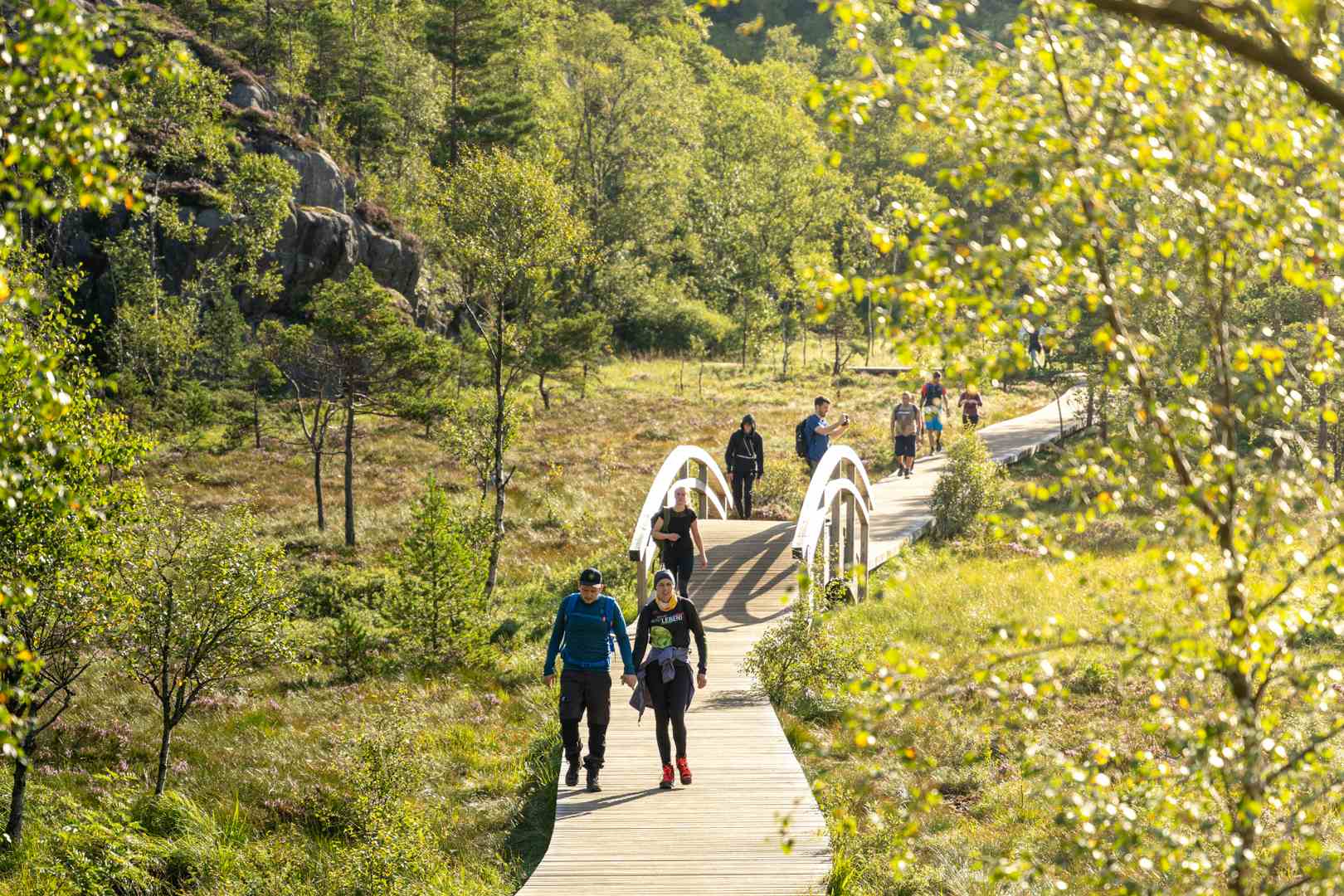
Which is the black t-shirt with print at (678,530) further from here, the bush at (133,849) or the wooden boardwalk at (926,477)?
the wooden boardwalk at (926,477)

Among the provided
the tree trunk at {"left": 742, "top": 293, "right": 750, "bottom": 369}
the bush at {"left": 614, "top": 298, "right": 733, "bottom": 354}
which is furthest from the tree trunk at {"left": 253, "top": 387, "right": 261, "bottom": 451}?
the tree trunk at {"left": 742, "top": 293, "right": 750, "bottom": 369}

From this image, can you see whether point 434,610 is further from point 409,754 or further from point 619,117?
point 619,117

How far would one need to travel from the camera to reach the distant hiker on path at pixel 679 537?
14.1 meters

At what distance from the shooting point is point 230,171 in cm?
3850

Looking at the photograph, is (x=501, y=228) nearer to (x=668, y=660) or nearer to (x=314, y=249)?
(x=668, y=660)

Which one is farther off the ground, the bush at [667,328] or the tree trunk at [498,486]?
the bush at [667,328]

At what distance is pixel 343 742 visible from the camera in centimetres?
1317

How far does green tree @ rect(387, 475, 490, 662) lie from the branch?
1353 cm

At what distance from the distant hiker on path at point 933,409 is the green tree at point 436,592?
1319 centimetres

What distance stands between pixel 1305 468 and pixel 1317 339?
0.77 m

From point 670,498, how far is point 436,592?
3.77 metres

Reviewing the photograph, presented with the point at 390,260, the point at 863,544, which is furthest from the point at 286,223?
the point at 863,544

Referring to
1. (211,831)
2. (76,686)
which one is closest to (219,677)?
(211,831)

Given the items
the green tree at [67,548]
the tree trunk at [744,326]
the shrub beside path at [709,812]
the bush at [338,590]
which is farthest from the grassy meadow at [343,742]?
the tree trunk at [744,326]
